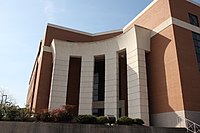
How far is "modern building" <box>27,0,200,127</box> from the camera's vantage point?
713 inches

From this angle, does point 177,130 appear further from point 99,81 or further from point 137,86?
point 99,81

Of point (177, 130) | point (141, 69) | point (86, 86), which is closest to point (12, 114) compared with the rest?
point (86, 86)

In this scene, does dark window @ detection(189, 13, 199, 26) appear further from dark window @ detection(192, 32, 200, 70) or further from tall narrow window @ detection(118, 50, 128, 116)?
tall narrow window @ detection(118, 50, 128, 116)

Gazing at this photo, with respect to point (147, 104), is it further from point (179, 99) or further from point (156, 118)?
point (179, 99)

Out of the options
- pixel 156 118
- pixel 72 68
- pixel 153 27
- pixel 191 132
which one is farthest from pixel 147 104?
pixel 72 68

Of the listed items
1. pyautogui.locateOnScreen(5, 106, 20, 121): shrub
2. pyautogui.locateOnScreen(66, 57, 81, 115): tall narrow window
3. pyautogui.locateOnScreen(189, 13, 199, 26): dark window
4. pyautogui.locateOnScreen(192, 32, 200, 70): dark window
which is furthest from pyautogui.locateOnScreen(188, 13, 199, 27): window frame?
pyautogui.locateOnScreen(5, 106, 20, 121): shrub

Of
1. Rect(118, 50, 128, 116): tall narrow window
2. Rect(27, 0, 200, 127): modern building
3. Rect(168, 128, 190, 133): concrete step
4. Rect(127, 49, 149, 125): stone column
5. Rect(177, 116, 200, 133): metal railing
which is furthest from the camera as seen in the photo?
Rect(118, 50, 128, 116): tall narrow window

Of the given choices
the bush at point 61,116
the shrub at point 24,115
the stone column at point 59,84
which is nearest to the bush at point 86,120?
the bush at point 61,116

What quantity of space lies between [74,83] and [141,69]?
29.9ft

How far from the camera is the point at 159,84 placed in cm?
1967

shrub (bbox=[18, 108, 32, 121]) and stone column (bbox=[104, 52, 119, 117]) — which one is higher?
stone column (bbox=[104, 52, 119, 117])

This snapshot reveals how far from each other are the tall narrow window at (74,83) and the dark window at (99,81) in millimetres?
2239

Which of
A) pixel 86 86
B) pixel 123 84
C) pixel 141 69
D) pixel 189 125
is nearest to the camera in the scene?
pixel 189 125

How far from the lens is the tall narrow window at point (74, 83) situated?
24.4 metres
